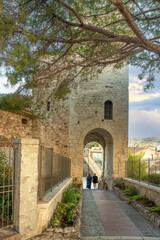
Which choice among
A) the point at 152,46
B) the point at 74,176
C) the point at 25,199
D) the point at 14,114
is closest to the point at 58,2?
the point at 152,46

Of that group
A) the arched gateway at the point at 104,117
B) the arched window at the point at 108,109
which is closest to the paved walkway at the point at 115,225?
the arched gateway at the point at 104,117

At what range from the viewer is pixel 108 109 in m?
15.6

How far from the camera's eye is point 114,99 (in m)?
15.5

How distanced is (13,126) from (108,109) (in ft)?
21.0

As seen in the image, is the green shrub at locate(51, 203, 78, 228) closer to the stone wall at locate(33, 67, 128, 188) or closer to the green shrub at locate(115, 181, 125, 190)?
the green shrub at locate(115, 181, 125, 190)

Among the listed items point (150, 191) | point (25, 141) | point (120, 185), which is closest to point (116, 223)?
point (150, 191)

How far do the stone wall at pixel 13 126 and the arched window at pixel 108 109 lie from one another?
16.6 feet

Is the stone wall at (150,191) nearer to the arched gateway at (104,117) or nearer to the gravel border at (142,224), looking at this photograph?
the gravel border at (142,224)

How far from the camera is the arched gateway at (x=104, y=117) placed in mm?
15102

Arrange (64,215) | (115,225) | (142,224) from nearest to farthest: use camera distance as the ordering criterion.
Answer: (64,215) → (115,225) → (142,224)

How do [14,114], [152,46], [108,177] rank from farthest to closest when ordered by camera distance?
[108,177], [14,114], [152,46]

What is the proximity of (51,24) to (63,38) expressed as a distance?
1.92 ft

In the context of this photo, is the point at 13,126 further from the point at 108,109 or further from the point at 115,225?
the point at 115,225

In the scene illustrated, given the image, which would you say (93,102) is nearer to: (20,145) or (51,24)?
(51,24)
